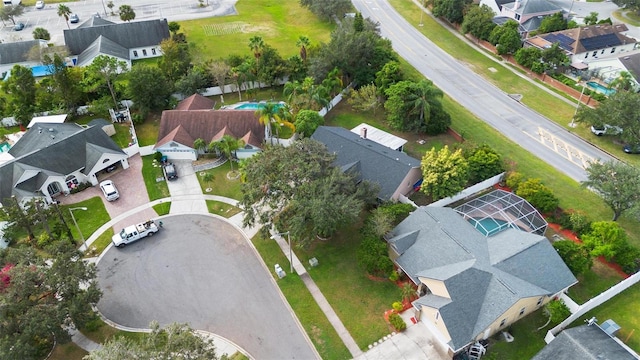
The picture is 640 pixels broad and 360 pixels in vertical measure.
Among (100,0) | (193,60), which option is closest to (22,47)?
(193,60)

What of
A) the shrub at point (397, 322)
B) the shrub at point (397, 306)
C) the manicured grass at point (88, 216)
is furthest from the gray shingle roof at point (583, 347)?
the manicured grass at point (88, 216)

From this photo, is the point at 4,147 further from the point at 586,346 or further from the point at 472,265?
the point at 586,346

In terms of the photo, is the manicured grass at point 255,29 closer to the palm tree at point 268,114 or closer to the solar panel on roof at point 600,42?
the palm tree at point 268,114

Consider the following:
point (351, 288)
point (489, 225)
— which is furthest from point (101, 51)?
point (489, 225)

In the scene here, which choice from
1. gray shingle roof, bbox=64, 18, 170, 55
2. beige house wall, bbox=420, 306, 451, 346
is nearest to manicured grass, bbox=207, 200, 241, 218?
beige house wall, bbox=420, 306, 451, 346

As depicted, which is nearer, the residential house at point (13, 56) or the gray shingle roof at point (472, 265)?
the gray shingle roof at point (472, 265)
